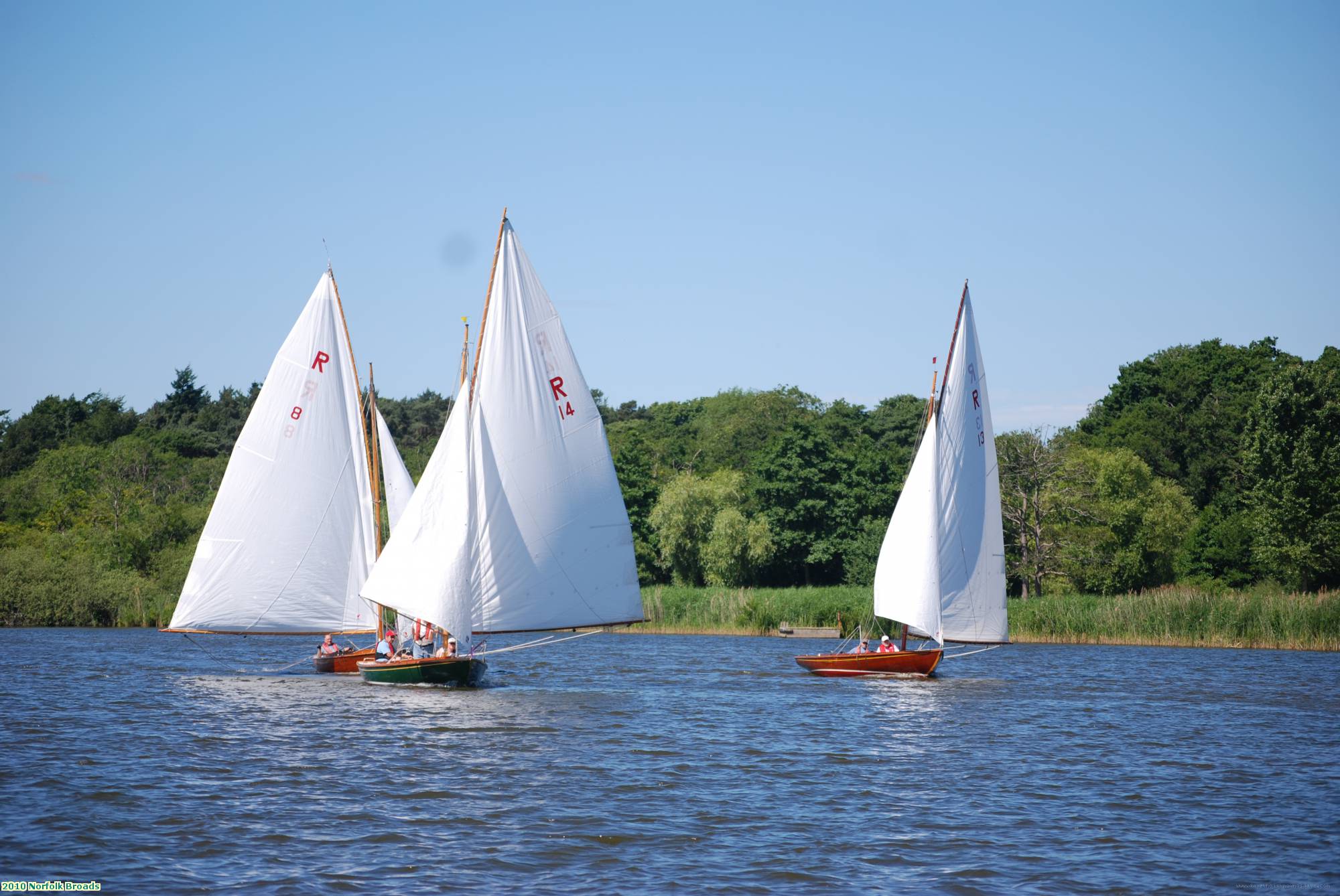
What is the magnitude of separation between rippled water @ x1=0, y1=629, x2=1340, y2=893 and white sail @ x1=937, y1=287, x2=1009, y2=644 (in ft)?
7.49

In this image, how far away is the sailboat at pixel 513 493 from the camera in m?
32.1

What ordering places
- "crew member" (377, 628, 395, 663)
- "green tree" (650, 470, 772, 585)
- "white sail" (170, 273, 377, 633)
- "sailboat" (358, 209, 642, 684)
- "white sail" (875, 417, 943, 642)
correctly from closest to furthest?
"sailboat" (358, 209, 642, 684)
"crew member" (377, 628, 395, 663)
"white sail" (170, 273, 377, 633)
"white sail" (875, 417, 943, 642)
"green tree" (650, 470, 772, 585)

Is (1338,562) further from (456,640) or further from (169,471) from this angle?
(169,471)

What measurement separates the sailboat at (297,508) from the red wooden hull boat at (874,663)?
48.6 feet

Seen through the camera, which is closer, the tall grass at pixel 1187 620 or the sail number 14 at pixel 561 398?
the sail number 14 at pixel 561 398

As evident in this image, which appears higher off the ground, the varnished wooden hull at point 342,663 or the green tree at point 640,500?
the green tree at point 640,500

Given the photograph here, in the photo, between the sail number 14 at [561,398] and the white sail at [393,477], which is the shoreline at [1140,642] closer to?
the white sail at [393,477]

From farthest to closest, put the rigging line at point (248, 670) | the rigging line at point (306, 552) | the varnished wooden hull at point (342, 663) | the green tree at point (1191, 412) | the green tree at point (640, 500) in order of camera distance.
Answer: the green tree at point (1191, 412), the green tree at point (640, 500), the rigging line at point (248, 670), the varnished wooden hull at point (342, 663), the rigging line at point (306, 552)

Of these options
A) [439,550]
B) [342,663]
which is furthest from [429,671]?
[342,663]

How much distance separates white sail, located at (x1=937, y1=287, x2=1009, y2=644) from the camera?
40000mm

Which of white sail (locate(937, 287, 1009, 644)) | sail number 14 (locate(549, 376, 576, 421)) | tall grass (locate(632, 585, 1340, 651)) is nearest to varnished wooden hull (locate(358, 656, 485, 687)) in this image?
sail number 14 (locate(549, 376, 576, 421))

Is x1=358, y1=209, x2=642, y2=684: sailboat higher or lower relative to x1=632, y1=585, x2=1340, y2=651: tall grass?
higher

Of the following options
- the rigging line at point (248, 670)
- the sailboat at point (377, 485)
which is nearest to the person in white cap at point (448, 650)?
the sailboat at point (377, 485)

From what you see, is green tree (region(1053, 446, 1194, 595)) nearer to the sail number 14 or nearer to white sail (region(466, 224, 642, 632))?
white sail (region(466, 224, 642, 632))
